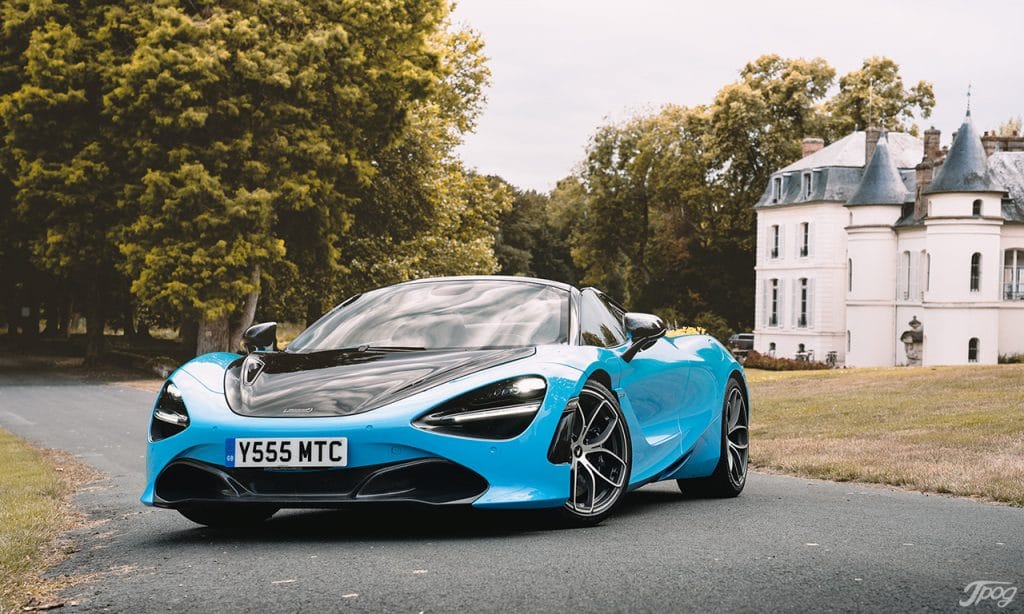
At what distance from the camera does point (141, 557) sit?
6.14 metres

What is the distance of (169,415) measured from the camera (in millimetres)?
6621

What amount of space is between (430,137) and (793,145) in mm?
35490

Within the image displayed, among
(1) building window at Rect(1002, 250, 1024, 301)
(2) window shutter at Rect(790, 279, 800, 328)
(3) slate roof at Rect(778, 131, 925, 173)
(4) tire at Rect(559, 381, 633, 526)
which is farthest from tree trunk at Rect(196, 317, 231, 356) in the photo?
(2) window shutter at Rect(790, 279, 800, 328)

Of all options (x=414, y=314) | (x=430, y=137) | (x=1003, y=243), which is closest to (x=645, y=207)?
(x=1003, y=243)

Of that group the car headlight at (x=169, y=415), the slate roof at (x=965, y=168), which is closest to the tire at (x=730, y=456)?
the car headlight at (x=169, y=415)

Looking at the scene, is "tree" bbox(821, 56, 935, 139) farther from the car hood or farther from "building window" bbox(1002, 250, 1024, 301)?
the car hood

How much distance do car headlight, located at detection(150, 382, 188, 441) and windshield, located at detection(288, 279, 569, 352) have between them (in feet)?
3.19

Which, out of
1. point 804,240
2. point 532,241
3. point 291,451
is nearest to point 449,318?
point 291,451

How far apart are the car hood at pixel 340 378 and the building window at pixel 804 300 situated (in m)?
64.3

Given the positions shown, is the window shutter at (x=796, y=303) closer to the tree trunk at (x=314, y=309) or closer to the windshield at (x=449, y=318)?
the tree trunk at (x=314, y=309)

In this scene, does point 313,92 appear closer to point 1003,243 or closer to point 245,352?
point 245,352

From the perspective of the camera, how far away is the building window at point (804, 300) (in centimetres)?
6944

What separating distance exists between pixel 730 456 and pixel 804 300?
62.2m

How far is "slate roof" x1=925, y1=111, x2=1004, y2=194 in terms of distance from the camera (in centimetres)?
5788
